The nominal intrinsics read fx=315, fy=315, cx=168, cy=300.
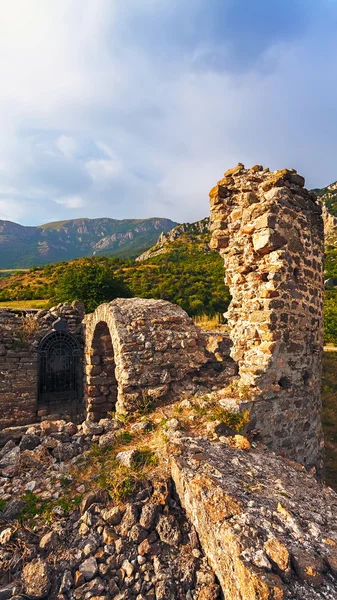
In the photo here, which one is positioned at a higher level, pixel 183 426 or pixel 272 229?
pixel 272 229

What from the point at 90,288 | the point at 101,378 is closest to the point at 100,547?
the point at 101,378

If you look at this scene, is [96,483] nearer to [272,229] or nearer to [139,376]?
[139,376]

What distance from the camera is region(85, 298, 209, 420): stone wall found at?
4.89 meters

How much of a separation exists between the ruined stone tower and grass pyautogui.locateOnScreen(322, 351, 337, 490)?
4.60ft

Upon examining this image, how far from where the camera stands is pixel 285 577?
1.81 meters

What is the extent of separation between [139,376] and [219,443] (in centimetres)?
188

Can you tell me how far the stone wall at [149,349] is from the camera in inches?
193

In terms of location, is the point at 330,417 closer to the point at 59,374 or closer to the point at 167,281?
the point at 59,374

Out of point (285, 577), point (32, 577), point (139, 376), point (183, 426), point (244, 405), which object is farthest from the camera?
point (139, 376)

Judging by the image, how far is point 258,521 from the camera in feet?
7.01

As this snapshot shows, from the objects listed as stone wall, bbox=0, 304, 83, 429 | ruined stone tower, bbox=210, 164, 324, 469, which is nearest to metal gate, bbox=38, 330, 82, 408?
stone wall, bbox=0, 304, 83, 429

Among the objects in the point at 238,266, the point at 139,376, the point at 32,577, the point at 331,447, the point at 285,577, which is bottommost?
the point at 331,447

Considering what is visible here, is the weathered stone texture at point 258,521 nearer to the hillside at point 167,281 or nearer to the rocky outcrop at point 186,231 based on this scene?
the hillside at point 167,281

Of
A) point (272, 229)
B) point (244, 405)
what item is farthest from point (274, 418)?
point (272, 229)
